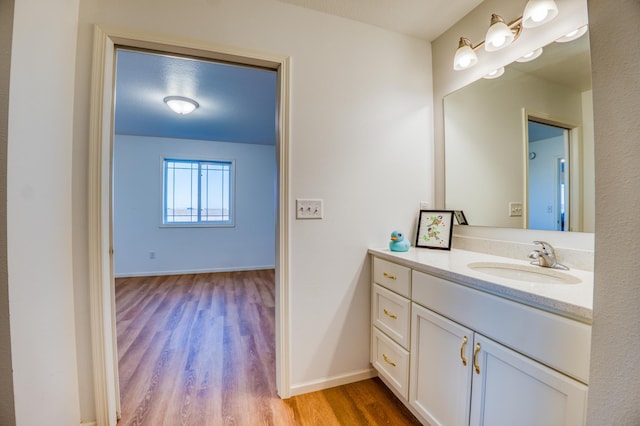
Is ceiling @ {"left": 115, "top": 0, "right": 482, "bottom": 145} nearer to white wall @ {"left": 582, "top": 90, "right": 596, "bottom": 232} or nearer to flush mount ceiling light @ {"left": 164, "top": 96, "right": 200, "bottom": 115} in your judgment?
flush mount ceiling light @ {"left": 164, "top": 96, "right": 200, "bottom": 115}

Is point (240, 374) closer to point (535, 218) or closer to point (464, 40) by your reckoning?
point (535, 218)

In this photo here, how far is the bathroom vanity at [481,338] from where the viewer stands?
2.38 ft

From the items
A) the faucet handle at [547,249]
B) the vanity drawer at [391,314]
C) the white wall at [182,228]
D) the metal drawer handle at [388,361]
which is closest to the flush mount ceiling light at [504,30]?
the faucet handle at [547,249]

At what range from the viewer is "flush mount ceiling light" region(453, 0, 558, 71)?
1149 mm

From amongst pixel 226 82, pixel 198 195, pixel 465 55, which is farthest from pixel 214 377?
pixel 198 195

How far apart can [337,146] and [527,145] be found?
1.04 m

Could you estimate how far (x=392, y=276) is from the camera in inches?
55.9

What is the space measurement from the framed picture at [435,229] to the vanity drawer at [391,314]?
1.48 ft

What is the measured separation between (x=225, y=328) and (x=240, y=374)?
0.77m

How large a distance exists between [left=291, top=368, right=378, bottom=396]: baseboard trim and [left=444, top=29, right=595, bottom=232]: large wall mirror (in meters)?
1.21

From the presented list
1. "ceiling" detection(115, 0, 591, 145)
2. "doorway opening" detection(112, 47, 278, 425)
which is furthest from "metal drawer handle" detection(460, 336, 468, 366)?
"ceiling" detection(115, 0, 591, 145)

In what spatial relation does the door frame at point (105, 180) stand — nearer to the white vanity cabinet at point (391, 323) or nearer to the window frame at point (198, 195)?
the white vanity cabinet at point (391, 323)

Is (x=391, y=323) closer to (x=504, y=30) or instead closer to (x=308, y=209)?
(x=308, y=209)

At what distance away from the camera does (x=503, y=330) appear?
87cm
